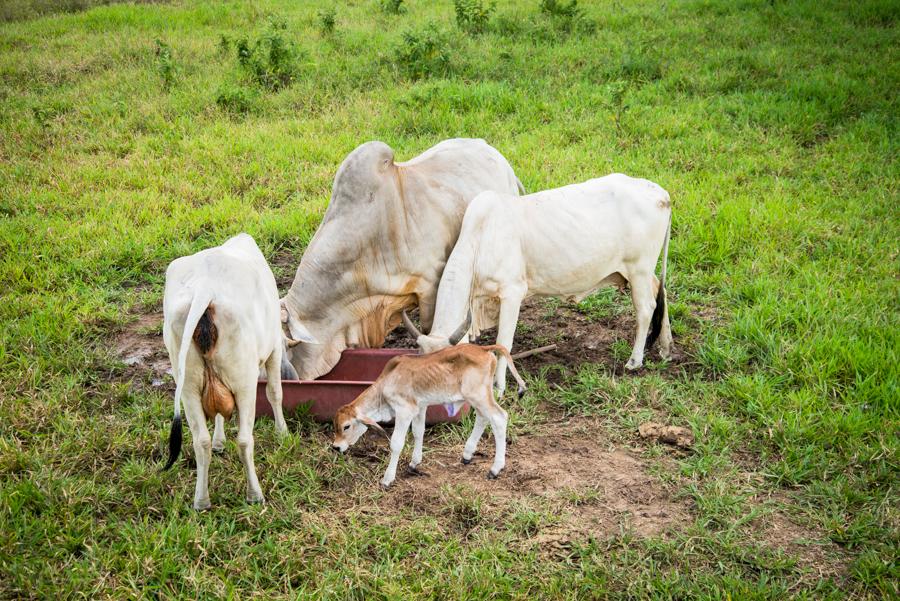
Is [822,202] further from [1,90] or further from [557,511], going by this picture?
[1,90]

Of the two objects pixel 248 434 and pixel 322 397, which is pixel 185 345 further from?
pixel 322 397

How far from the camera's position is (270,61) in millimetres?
9891

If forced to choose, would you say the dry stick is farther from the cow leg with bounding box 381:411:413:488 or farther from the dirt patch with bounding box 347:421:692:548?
the cow leg with bounding box 381:411:413:488

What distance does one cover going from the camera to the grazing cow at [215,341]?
3711 millimetres

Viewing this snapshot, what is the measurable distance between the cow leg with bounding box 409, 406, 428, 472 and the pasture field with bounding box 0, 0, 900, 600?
132mm

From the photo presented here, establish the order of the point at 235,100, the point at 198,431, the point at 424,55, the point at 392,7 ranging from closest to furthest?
the point at 198,431 → the point at 235,100 → the point at 424,55 → the point at 392,7

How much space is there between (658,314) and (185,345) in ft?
10.3

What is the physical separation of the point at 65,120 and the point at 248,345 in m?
6.70

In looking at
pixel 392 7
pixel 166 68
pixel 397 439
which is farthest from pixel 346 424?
pixel 392 7

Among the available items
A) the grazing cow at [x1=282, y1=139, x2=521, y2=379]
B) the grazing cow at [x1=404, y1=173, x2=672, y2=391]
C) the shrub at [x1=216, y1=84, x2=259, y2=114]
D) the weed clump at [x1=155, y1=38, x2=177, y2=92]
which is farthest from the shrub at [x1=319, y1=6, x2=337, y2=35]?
the grazing cow at [x1=404, y1=173, x2=672, y2=391]

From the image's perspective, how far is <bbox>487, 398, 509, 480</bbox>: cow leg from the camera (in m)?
4.22

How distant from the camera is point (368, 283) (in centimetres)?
531

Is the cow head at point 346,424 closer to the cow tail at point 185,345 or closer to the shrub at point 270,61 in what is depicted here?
the cow tail at point 185,345

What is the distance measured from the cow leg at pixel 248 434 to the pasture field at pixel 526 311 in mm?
122
